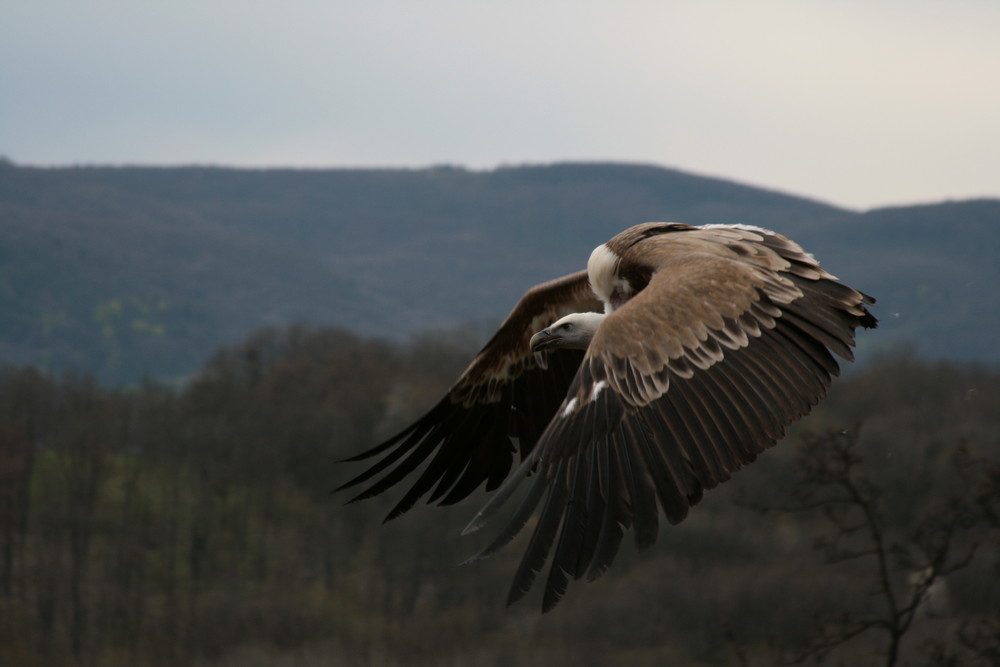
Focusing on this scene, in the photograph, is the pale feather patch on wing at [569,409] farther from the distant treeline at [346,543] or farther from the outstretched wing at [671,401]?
the distant treeline at [346,543]

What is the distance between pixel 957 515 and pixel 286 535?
60629mm

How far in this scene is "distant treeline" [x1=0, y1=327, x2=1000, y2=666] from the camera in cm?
4953

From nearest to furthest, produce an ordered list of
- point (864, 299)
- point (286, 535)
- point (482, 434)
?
point (864, 299)
point (482, 434)
point (286, 535)

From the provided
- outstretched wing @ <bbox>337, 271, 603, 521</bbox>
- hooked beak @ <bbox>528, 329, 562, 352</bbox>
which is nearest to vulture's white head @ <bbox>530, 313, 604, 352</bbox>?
hooked beak @ <bbox>528, 329, 562, 352</bbox>

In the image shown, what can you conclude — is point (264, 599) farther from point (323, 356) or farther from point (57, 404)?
point (323, 356)

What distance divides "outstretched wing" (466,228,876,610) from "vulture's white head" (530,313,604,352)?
3.25 ft

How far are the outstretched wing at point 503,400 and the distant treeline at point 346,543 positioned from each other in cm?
3138

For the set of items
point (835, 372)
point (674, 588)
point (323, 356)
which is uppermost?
point (835, 372)

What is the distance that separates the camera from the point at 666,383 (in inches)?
263

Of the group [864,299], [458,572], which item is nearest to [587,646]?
[458,572]

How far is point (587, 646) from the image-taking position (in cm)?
5138

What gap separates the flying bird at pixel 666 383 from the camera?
6.00 meters

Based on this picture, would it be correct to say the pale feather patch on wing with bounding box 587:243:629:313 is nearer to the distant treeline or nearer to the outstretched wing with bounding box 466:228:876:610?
the outstretched wing with bounding box 466:228:876:610

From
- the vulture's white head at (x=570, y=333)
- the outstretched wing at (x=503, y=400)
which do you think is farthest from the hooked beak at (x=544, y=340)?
the outstretched wing at (x=503, y=400)
